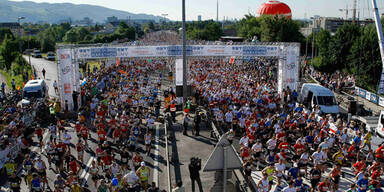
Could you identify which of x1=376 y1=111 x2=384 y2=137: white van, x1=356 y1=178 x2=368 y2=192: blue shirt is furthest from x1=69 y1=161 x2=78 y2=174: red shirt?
x1=376 y1=111 x2=384 y2=137: white van

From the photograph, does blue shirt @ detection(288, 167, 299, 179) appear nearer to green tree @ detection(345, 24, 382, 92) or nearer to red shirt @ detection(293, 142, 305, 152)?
red shirt @ detection(293, 142, 305, 152)

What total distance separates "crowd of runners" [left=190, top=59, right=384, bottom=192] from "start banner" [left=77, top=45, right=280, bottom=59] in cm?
284

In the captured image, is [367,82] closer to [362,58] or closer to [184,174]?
[362,58]

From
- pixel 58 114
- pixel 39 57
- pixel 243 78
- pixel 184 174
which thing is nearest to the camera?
pixel 184 174

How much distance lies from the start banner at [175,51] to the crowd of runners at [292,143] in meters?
2.84

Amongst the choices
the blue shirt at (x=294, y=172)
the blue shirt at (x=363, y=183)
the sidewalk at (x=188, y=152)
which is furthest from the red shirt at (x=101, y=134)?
the blue shirt at (x=363, y=183)

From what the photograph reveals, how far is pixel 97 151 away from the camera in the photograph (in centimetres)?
1287

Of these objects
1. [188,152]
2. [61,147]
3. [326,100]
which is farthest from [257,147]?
[326,100]

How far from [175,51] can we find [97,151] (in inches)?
478

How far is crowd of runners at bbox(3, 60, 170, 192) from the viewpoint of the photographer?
10.8 m

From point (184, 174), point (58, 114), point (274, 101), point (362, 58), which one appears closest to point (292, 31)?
point (362, 58)

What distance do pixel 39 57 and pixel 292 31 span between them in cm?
5116

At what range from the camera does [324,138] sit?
14.9 m

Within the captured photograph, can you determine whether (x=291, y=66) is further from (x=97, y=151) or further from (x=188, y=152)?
(x=97, y=151)
